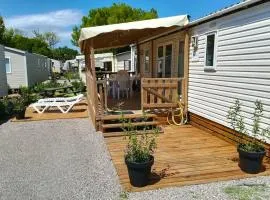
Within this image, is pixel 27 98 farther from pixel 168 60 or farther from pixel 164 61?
pixel 168 60

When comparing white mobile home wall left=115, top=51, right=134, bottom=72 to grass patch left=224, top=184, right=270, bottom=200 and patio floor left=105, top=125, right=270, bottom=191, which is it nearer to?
patio floor left=105, top=125, right=270, bottom=191

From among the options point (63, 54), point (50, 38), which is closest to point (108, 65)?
point (63, 54)

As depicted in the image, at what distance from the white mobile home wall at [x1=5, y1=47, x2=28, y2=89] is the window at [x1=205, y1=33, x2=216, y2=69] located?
51.3ft

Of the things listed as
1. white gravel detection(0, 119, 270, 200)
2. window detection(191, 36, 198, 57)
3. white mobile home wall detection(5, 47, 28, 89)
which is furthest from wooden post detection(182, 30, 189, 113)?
white mobile home wall detection(5, 47, 28, 89)

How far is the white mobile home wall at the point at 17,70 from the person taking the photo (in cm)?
1992

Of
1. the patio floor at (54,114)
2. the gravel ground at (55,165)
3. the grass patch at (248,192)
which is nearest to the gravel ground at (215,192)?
the grass patch at (248,192)

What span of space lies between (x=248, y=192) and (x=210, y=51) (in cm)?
389

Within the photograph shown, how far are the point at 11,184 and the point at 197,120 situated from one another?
4.89 m

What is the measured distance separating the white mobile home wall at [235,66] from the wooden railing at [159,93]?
573 mm

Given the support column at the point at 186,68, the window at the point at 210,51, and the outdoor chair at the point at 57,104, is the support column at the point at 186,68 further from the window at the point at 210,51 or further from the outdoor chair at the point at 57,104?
the outdoor chair at the point at 57,104

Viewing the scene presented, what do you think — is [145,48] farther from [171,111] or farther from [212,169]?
[212,169]

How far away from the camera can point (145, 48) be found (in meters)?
13.7

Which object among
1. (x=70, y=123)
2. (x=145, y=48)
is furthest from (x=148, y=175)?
(x=145, y=48)

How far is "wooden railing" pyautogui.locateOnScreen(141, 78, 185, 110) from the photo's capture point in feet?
26.4
